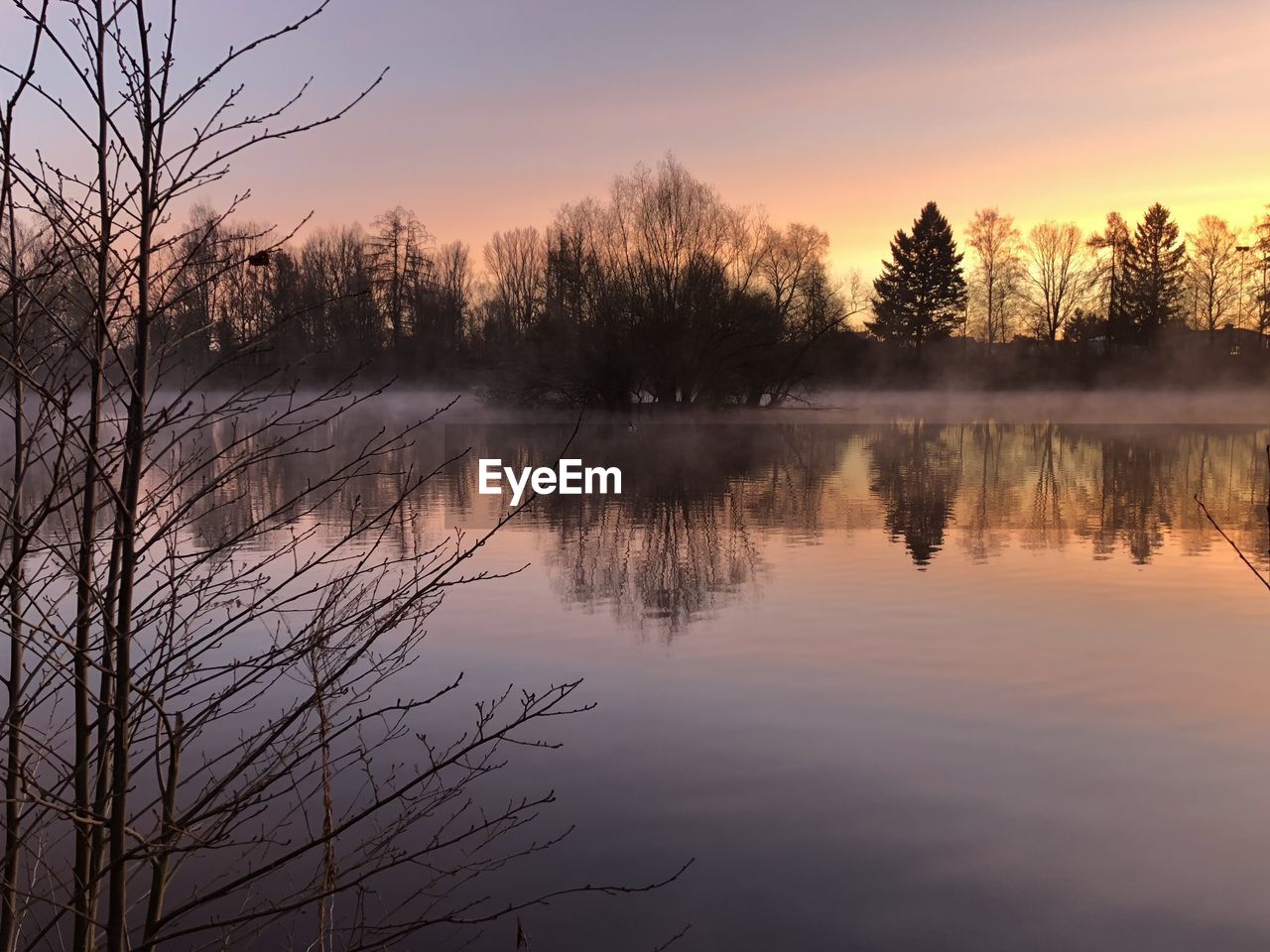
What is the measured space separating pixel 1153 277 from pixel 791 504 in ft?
159

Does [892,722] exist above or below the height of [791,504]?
below

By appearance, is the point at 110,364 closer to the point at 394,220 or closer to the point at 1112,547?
the point at 1112,547

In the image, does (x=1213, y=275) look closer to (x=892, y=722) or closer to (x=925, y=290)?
(x=925, y=290)

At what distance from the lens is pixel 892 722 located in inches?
277

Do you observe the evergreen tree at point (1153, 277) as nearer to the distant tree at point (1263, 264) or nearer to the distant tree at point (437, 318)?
the distant tree at point (1263, 264)

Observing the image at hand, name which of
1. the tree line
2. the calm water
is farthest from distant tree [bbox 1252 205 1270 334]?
the calm water

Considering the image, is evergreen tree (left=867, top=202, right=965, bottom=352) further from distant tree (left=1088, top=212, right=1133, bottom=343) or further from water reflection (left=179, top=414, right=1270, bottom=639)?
water reflection (left=179, top=414, right=1270, bottom=639)

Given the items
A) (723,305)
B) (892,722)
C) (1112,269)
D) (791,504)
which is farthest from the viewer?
(1112,269)

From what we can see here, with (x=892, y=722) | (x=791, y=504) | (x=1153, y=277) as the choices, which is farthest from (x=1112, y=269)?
(x=892, y=722)

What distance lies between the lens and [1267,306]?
51.6m

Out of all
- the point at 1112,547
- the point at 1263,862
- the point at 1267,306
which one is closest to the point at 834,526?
the point at 1112,547

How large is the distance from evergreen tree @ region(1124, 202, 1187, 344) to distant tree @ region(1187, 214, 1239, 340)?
0.73m

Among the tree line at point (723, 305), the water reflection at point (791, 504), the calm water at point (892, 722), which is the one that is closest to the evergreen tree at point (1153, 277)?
the tree line at point (723, 305)

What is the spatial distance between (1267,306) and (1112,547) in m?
45.0
